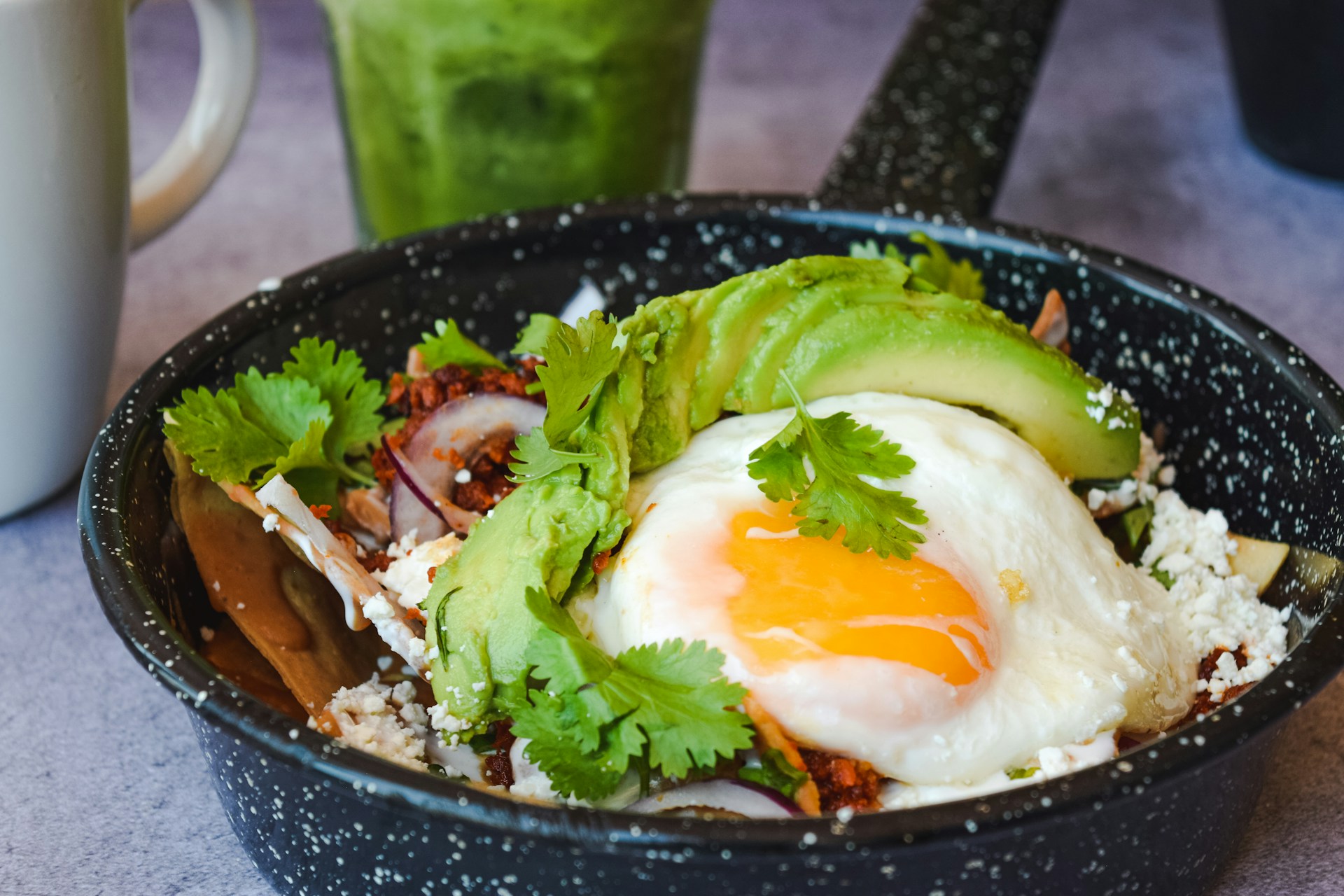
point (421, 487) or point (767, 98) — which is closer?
point (421, 487)

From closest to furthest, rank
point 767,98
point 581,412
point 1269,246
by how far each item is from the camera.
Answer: point 581,412 → point 1269,246 → point 767,98

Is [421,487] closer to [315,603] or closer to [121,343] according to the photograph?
[315,603]

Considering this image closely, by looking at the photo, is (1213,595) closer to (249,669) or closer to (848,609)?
(848,609)

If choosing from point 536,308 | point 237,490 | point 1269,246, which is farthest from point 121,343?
point 1269,246

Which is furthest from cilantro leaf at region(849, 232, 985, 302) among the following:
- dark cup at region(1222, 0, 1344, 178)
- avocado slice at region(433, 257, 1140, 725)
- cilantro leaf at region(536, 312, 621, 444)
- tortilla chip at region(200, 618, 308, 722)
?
dark cup at region(1222, 0, 1344, 178)

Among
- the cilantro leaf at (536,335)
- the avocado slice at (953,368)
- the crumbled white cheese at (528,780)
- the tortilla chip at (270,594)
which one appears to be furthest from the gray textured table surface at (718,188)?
the cilantro leaf at (536,335)
